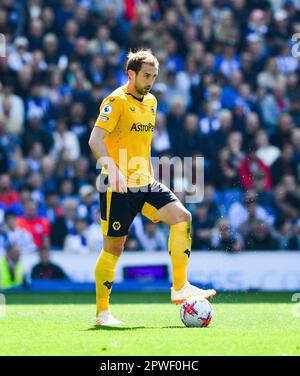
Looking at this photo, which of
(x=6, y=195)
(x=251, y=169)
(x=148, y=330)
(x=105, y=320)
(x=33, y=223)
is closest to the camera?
(x=148, y=330)

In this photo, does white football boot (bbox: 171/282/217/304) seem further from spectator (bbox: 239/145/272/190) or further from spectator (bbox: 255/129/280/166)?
spectator (bbox: 255/129/280/166)

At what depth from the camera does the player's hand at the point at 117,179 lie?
898cm

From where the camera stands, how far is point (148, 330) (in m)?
8.62

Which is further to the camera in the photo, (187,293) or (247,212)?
(247,212)

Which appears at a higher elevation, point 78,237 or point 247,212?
point 247,212

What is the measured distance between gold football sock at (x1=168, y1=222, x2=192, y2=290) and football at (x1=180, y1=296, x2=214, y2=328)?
346mm

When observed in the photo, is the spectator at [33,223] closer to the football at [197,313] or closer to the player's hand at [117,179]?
the player's hand at [117,179]

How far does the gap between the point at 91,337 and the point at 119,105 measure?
2.32m

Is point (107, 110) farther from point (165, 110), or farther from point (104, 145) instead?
point (165, 110)

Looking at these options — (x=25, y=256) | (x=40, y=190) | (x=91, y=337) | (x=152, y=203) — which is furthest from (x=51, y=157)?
(x=91, y=337)

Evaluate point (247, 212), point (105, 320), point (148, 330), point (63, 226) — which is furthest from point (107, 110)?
point (247, 212)

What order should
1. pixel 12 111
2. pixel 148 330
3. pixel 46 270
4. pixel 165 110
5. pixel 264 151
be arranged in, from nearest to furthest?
pixel 148 330
pixel 46 270
pixel 264 151
pixel 12 111
pixel 165 110

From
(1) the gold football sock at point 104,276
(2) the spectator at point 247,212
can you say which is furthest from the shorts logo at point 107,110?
(2) the spectator at point 247,212

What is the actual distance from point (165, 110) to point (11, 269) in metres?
4.27
